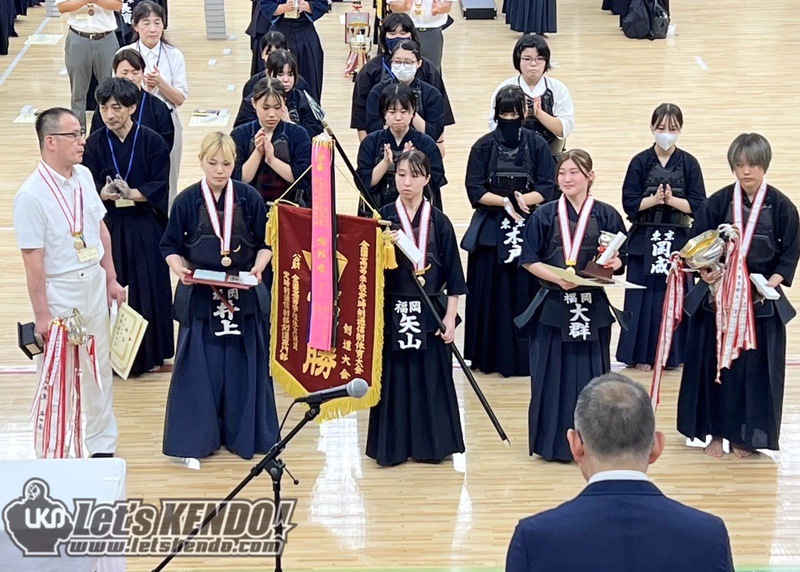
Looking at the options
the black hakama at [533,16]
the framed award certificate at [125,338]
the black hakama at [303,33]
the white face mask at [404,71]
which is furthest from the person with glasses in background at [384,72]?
the black hakama at [533,16]

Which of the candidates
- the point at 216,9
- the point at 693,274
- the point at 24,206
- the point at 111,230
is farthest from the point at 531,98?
the point at 216,9

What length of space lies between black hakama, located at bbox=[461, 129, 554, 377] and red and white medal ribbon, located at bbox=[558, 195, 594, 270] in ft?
3.19

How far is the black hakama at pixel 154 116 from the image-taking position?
783 centimetres

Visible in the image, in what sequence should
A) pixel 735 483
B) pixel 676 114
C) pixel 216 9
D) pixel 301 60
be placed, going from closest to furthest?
pixel 735 483, pixel 676 114, pixel 301 60, pixel 216 9

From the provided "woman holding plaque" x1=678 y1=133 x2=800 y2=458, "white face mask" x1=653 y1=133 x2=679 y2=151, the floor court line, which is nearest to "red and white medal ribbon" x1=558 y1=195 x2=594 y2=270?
"woman holding plaque" x1=678 y1=133 x2=800 y2=458

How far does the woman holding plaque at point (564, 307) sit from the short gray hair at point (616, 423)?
3.14 meters

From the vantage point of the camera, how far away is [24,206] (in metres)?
5.93

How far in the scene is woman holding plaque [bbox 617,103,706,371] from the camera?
750 centimetres

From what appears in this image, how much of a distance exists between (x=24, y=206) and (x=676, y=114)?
12.2ft

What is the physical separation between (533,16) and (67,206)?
10828 mm

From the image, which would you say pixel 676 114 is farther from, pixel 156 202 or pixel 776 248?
pixel 156 202

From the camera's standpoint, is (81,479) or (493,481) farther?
(493,481)

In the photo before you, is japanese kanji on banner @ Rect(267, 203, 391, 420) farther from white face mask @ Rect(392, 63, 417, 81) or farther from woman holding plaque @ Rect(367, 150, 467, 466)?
white face mask @ Rect(392, 63, 417, 81)

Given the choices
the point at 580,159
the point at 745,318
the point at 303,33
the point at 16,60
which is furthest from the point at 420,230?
the point at 16,60
